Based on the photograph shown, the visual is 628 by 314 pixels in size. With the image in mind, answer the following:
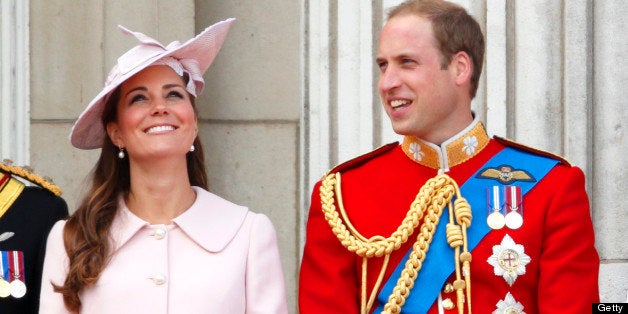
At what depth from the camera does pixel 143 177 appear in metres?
5.02

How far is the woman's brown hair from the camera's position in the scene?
4.81 meters

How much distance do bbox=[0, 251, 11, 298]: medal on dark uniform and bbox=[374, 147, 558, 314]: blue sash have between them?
1.14 metres

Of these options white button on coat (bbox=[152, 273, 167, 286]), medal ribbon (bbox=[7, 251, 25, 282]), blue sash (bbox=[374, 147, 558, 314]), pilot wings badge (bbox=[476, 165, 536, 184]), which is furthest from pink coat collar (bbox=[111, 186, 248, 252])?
pilot wings badge (bbox=[476, 165, 536, 184])

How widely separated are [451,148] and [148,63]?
955 millimetres

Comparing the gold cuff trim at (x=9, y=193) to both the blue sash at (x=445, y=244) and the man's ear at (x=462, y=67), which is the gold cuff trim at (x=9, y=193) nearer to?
the blue sash at (x=445, y=244)

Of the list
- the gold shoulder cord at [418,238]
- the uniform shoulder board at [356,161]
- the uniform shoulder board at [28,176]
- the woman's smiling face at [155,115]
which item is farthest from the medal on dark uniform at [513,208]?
the uniform shoulder board at [28,176]

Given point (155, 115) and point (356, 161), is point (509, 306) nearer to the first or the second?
point (356, 161)

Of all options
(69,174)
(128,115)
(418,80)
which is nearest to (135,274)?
(128,115)

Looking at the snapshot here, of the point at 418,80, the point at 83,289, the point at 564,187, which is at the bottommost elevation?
the point at 83,289

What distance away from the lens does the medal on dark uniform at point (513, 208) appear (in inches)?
186

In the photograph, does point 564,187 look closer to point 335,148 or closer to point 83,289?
point 83,289

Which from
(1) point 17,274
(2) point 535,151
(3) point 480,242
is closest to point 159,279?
(1) point 17,274

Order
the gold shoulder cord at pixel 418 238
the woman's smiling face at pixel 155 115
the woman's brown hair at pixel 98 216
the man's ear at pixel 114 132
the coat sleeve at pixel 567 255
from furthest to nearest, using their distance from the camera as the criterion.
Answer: the man's ear at pixel 114 132 < the woman's smiling face at pixel 155 115 < the woman's brown hair at pixel 98 216 < the gold shoulder cord at pixel 418 238 < the coat sleeve at pixel 567 255

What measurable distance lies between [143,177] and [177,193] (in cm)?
12
